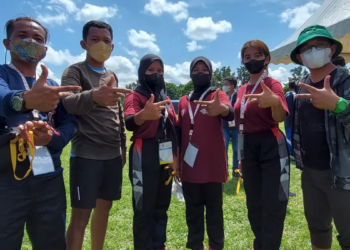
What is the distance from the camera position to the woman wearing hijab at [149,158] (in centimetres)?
267

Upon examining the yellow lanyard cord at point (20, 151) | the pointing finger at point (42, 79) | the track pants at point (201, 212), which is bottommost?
the track pants at point (201, 212)

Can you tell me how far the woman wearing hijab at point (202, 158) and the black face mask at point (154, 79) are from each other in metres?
0.40

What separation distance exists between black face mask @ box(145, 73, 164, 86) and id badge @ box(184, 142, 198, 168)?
0.78m

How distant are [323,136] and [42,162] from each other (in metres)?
2.43

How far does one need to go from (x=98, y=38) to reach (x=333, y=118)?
94.7 inches

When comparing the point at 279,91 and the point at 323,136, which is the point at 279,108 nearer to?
the point at 279,91

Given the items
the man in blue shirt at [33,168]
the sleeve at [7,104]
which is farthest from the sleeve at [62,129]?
the sleeve at [7,104]

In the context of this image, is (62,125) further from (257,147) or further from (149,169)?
(257,147)

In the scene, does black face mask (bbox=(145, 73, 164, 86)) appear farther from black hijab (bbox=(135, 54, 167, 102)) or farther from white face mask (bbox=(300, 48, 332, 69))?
white face mask (bbox=(300, 48, 332, 69))

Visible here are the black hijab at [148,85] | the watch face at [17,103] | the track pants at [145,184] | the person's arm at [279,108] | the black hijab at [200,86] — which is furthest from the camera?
the black hijab at [200,86]

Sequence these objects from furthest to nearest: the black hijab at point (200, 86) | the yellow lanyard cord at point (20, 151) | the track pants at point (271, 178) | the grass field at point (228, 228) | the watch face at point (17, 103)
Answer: the grass field at point (228, 228), the black hijab at point (200, 86), the track pants at point (271, 178), the yellow lanyard cord at point (20, 151), the watch face at point (17, 103)

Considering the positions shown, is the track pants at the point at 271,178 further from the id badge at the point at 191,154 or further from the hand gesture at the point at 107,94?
the hand gesture at the point at 107,94

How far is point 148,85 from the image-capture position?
2.87 metres

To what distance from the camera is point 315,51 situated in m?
2.30
